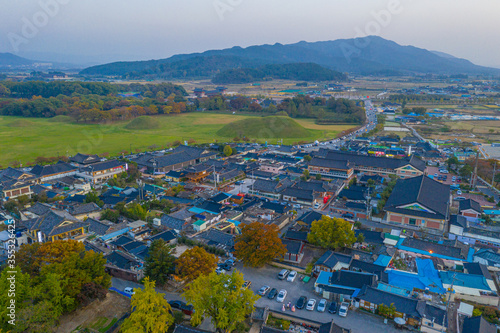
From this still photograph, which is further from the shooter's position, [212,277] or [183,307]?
[183,307]

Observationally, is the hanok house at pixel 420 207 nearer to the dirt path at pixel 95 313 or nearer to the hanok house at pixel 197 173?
the hanok house at pixel 197 173

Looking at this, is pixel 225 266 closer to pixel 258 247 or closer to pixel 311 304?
pixel 258 247

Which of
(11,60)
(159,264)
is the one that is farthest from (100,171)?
(11,60)

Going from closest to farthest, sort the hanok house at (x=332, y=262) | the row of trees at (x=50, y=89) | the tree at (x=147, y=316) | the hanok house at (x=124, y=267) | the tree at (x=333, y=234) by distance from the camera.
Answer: the tree at (x=147, y=316) < the hanok house at (x=124, y=267) < the hanok house at (x=332, y=262) < the tree at (x=333, y=234) < the row of trees at (x=50, y=89)

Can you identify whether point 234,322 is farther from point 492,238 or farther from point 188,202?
point 492,238

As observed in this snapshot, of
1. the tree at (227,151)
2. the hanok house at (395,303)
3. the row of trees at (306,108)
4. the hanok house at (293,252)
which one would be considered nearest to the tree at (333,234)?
the hanok house at (293,252)

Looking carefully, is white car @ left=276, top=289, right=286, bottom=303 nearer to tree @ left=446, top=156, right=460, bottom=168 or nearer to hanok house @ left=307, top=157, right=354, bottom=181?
hanok house @ left=307, top=157, right=354, bottom=181

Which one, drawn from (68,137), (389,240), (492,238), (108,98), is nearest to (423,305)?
(389,240)
